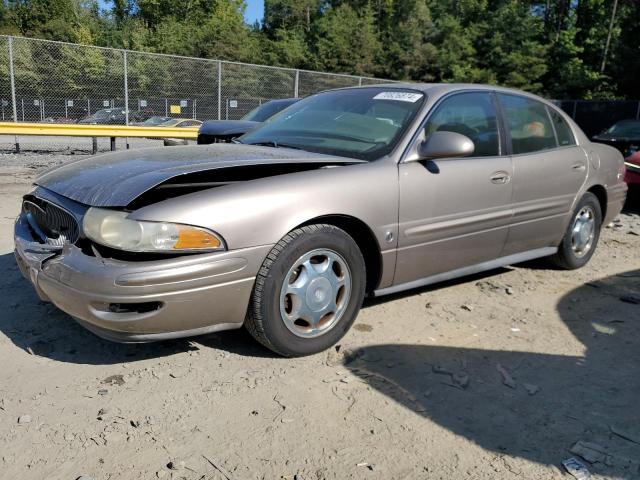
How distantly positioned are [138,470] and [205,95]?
14.2m

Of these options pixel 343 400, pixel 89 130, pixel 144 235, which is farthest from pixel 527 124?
pixel 89 130

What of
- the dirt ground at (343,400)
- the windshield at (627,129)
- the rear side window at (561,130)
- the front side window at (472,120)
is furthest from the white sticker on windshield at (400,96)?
the windshield at (627,129)

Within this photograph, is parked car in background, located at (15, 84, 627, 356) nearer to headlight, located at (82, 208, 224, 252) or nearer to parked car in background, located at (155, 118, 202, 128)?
headlight, located at (82, 208, 224, 252)

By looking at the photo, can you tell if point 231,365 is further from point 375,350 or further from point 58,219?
point 58,219

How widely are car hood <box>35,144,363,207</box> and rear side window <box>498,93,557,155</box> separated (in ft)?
5.04

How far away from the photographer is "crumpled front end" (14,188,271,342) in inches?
100

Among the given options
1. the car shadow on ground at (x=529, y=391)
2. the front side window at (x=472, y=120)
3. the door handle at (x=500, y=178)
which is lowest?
the car shadow on ground at (x=529, y=391)

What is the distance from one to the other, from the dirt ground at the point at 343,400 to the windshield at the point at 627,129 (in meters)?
6.97

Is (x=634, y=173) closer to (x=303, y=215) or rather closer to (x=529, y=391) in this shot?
(x=529, y=391)

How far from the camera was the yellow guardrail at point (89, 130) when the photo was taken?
10962 mm

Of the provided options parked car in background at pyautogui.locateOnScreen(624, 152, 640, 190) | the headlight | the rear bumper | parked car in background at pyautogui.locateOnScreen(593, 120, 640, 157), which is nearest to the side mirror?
the rear bumper

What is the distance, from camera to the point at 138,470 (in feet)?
6.97

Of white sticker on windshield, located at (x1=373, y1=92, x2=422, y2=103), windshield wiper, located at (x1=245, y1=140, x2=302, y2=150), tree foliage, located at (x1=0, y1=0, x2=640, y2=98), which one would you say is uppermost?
tree foliage, located at (x1=0, y1=0, x2=640, y2=98)

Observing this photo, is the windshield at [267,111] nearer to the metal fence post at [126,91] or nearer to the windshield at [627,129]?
the windshield at [627,129]
